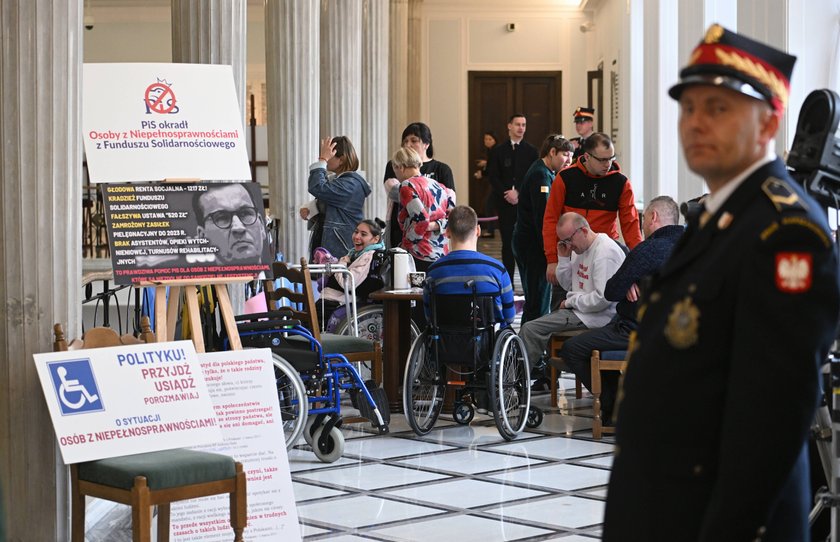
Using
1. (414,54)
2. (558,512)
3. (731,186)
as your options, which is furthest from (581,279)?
(414,54)

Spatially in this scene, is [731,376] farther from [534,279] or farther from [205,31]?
[534,279]

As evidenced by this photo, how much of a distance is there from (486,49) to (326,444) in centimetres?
1611

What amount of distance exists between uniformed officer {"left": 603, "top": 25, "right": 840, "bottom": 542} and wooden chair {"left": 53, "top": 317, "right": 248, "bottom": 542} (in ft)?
6.64

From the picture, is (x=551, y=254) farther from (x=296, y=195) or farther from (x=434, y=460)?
(x=296, y=195)

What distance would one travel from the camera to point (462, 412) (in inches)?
282

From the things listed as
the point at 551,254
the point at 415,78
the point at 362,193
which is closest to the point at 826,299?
the point at 551,254

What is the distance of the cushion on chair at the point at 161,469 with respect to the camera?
3.82m

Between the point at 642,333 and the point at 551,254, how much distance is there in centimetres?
576

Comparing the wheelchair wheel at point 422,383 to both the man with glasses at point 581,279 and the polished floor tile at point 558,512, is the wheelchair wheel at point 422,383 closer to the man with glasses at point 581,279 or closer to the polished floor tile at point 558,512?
the man with glasses at point 581,279

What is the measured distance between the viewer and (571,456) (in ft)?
20.9

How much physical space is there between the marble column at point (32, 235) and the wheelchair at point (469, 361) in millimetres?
2658

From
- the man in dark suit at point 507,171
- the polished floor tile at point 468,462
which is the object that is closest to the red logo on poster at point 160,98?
the polished floor tile at point 468,462

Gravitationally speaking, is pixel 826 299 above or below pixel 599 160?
below

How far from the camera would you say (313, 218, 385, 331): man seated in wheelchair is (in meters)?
7.95
